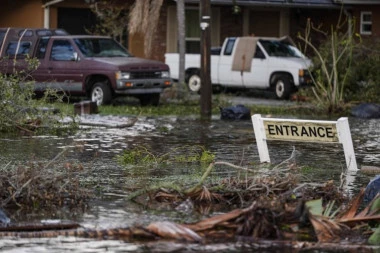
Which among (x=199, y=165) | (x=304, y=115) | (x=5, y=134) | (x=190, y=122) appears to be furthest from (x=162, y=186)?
(x=304, y=115)

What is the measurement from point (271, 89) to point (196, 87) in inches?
96.3

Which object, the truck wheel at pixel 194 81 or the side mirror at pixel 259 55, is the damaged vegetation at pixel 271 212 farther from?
the truck wheel at pixel 194 81

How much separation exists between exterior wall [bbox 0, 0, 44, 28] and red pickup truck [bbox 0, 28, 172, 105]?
6.74 metres

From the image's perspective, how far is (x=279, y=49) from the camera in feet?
105

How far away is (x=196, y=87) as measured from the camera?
3300 centimetres

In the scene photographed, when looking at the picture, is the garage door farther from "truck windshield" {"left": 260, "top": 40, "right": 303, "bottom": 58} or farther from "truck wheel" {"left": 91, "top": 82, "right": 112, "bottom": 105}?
"truck wheel" {"left": 91, "top": 82, "right": 112, "bottom": 105}

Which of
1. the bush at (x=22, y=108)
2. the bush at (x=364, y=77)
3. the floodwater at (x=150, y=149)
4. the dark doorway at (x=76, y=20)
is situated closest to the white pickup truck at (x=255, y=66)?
the bush at (x=364, y=77)

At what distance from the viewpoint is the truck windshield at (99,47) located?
89.6 ft

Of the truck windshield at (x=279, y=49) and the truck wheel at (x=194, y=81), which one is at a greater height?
the truck windshield at (x=279, y=49)

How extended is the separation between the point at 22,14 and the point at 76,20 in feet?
6.10

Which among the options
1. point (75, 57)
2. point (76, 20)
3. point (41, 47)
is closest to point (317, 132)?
point (75, 57)

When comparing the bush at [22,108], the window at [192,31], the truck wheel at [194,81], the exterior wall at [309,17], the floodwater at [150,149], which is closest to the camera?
the floodwater at [150,149]

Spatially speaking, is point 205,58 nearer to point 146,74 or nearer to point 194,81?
point 146,74

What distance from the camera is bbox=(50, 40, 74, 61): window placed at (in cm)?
2725
